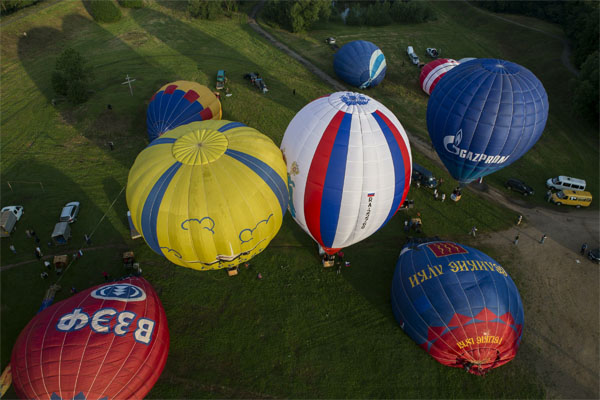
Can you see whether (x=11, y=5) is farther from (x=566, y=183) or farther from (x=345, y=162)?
(x=566, y=183)

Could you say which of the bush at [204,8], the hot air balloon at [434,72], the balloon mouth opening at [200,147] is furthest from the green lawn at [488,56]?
the balloon mouth opening at [200,147]

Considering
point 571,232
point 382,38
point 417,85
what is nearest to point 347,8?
point 382,38

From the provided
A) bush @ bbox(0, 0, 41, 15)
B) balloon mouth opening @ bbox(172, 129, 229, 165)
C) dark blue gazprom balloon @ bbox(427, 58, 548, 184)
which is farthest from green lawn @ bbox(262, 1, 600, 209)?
bush @ bbox(0, 0, 41, 15)

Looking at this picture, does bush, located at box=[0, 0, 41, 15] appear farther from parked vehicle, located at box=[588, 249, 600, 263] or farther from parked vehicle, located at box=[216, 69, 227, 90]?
parked vehicle, located at box=[588, 249, 600, 263]

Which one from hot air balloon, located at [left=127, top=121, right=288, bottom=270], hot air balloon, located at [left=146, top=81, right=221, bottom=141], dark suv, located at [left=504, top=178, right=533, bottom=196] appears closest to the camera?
hot air balloon, located at [left=127, top=121, right=288, bottom=270]

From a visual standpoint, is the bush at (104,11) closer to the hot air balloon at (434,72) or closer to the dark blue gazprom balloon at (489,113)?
the hot air balloon at (434,72)

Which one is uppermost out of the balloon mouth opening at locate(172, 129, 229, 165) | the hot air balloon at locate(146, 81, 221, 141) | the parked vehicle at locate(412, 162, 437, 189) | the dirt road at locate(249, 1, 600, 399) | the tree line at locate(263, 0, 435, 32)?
the balloon mouth opening at locate(172, 129, 229, 165)
